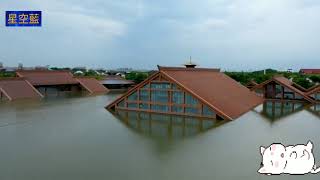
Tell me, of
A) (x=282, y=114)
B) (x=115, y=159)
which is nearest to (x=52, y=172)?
(x=115, y=159)

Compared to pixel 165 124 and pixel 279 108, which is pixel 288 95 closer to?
pixel 279 108

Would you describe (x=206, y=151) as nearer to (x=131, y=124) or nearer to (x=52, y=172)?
(x=52, y=172)

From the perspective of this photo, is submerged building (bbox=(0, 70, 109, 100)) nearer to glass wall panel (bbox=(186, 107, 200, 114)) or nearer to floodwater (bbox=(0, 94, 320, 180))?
floodwater (bbox=(0, 94, 320, 180))

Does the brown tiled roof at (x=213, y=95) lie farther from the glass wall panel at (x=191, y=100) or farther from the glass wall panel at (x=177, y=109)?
the glass wall panel at (x=177, y=109)

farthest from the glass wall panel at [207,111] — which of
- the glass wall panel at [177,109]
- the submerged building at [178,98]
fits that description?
the glass wall panel at [177,109]

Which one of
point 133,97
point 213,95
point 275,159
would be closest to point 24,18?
point 133,97
